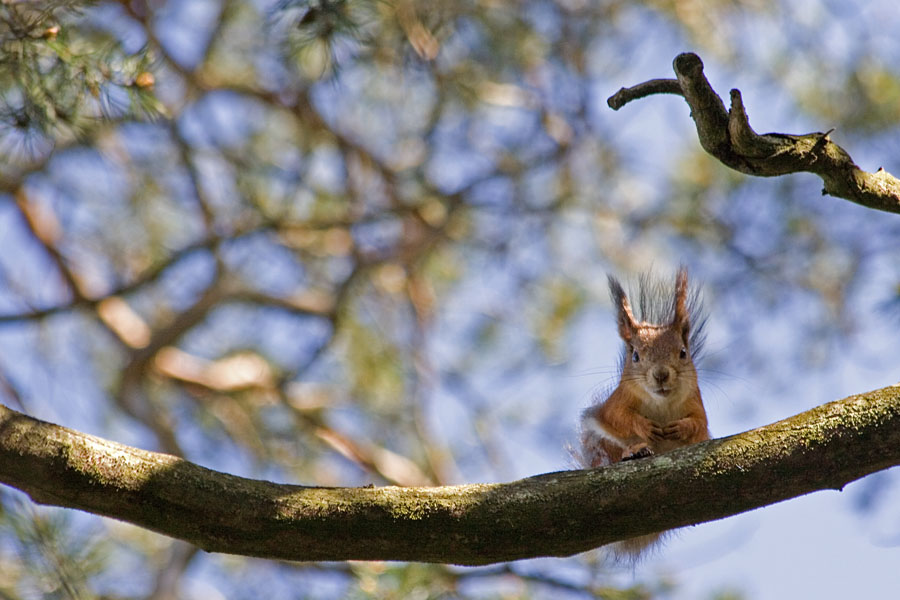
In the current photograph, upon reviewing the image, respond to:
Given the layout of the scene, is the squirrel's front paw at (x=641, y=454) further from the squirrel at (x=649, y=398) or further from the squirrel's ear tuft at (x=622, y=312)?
the squirrel's ear tuft at (x=622, y=312)

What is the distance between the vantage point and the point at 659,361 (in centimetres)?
309

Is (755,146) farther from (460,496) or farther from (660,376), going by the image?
(660,376)

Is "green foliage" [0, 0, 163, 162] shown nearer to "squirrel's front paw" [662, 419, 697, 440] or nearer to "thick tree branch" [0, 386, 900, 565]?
"thick tree branch" [0, 386, 900, 565]

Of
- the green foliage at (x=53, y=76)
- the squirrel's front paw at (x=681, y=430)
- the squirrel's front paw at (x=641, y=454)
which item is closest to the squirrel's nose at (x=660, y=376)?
the squirrel's front paw at (x=681, y=430)

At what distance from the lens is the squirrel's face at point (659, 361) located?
301cm

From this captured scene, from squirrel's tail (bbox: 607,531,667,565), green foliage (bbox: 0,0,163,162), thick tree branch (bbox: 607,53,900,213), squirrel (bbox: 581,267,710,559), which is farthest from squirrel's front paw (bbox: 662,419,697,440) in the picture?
green foliage (bbox: 0,0,163,162)

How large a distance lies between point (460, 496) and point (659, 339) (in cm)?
143

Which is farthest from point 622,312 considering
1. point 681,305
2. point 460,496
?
point 460,496

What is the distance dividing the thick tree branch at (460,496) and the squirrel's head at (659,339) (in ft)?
3.52

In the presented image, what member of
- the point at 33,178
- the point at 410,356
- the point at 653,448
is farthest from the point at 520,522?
the point at 33,178

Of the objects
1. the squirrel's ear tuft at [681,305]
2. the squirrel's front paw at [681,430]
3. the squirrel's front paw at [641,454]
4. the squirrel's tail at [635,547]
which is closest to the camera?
the squirrel's front paw at [641,454]

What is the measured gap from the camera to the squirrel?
2926mm

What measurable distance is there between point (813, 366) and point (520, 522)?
4.17 m

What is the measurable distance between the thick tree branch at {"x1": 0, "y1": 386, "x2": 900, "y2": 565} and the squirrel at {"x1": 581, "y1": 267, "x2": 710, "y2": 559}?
0.76 metres
